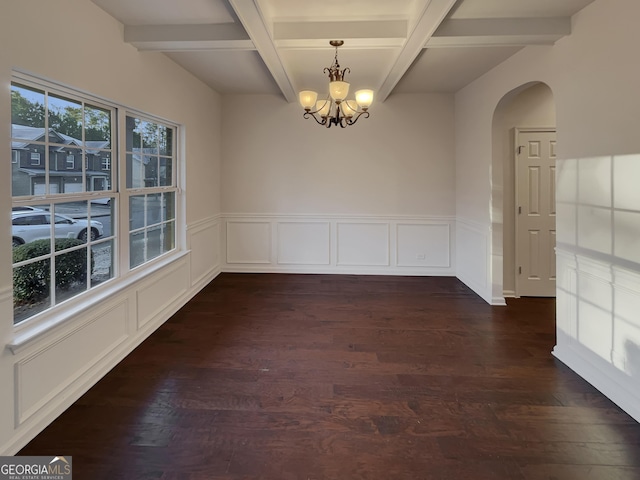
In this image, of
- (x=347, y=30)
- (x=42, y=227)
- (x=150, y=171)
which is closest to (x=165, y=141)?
(x=150, y=171)

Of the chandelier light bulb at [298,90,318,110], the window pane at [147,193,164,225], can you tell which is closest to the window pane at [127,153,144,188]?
the window pane at [147,193,164,225]

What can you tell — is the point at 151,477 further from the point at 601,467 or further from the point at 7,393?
the point at 601,467

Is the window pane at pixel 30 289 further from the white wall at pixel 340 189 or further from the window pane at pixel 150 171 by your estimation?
the white wall at pixel 340 189

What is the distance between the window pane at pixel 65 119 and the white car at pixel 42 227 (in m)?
0.50

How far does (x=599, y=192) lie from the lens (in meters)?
2.52

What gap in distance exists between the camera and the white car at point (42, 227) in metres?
2.05

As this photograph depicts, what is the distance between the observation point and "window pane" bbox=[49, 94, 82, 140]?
232 cm

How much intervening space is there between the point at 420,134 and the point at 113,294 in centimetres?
452

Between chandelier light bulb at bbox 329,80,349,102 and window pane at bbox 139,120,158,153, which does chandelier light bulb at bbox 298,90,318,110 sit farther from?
window pane at bbox 139,120,158,153

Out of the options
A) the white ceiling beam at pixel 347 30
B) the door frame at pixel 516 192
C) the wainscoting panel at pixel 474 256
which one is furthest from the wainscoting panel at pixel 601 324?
the white ceiling beam at pixel 347 30

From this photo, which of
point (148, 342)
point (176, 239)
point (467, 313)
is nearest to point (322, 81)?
point (176, 239)

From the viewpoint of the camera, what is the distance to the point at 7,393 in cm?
185

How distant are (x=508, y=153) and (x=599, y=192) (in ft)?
6.54

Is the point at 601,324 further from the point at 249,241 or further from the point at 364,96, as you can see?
the point at 249,241
